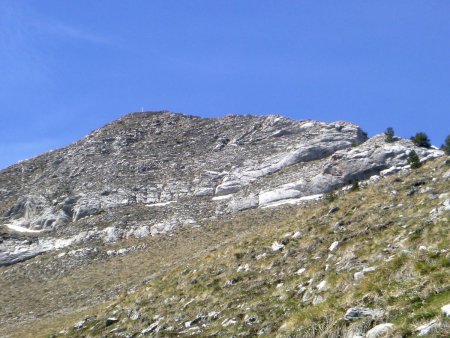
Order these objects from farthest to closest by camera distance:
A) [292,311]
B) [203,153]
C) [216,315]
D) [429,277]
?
[203,153] → [216,315] → [292,311] → [429,277]

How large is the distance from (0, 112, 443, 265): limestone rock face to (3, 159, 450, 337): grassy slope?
70.5ft

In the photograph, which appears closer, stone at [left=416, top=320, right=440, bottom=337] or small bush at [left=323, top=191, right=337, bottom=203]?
stone at [left=416, top=320, right=440, bottom=337]

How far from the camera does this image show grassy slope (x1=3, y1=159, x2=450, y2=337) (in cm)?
1195

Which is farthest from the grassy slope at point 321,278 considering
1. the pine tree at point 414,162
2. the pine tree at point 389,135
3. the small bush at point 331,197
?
the pine tree at point 389,135

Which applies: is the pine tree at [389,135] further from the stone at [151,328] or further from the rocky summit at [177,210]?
the stone at [151,328]

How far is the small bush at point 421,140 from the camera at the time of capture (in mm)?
52375

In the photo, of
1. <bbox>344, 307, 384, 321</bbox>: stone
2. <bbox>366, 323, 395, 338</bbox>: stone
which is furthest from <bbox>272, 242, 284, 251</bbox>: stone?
<bbox>366, 323, 395, 338</bbox>: stone

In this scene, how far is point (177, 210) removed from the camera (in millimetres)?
53688

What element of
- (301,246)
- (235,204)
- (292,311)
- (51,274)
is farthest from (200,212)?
(292,311)

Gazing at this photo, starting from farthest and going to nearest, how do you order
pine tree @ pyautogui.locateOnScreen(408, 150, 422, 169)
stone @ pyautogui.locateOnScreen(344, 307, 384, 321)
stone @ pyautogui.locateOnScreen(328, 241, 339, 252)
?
1. pine tree @ pyautogui.locateOnScreen(408, 150, 422, 169)
2. stone @ pyautogui.locateOnScreen(328, 241, 339, 252)
3. stone @ pyautogui.locateOnScreen(344, 307, 384, 321)

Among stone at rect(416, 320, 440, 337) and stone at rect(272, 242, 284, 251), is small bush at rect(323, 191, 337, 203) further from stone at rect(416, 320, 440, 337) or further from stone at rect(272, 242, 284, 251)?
stone at rect(416, 320, 440, 337)

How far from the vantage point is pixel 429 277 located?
38.7 ft

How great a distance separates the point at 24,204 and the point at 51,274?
21.2 m

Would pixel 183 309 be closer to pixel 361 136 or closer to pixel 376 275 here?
pixel 376 275
